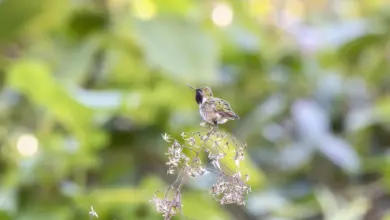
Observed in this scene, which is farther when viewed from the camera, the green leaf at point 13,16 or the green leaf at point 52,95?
the green leaf at point 13,16

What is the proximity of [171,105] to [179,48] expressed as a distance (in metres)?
0.07

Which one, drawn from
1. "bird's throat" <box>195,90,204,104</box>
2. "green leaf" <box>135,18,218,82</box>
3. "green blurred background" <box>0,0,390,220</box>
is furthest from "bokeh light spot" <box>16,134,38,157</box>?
"bird's throat" <box>195,90,204,104</box>

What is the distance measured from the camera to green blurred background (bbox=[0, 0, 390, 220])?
1.18 ft

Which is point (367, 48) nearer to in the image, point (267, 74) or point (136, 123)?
point (267, 74)

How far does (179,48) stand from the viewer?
18.5 inches

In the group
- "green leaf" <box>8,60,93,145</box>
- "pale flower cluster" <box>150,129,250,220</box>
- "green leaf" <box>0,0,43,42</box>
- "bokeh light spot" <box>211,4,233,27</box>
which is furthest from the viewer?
"bokeh light spot" <box>211,4,233,27</box>

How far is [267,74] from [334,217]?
8.6 inches

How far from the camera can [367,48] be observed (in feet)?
1.91

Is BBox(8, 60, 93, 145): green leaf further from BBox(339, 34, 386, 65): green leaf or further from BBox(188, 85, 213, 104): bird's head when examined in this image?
BBox(339, 34, 386, 65): green leaf

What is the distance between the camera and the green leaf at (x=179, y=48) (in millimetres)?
437

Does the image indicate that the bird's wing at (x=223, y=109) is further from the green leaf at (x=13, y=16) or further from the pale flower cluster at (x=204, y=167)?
the green leaf at (x=13, y=16)

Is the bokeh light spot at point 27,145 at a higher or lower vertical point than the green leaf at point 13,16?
lower

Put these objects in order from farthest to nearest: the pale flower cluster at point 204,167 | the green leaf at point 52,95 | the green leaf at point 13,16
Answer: the green leaf at point 13,16 → the green leaf at point 52,95 → the pale flower cluster at point 204,167

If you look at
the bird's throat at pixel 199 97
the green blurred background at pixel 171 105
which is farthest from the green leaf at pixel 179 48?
the bird's throat at pixel 199 97
